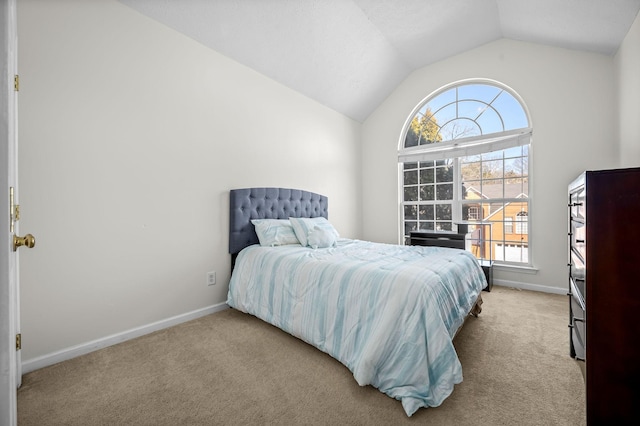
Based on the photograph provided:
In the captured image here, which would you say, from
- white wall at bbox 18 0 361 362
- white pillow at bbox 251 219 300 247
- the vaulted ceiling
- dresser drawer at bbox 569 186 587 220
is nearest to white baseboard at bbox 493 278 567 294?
dresser drawer at bbox 569 186 587 220

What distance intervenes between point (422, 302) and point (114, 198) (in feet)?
7.62

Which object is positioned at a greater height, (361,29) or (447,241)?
(361,29)

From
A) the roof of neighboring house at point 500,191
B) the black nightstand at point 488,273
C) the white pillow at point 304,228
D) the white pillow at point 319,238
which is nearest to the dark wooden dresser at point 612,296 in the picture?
the white pillow at point 319,238

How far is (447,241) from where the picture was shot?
3508 mm

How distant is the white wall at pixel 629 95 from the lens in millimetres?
2234

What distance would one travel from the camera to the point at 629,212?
3.49ft

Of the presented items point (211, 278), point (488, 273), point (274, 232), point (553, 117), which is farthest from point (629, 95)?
point (211, 278)

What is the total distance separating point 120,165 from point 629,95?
444 centimetres

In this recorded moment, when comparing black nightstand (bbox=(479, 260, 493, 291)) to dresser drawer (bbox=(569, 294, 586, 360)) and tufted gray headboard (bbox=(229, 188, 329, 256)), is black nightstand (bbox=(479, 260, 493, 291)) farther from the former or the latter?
tufted gray headboard (bbox=(229, 188, 329, 256))

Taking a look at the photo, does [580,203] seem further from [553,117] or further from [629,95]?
[553,117]

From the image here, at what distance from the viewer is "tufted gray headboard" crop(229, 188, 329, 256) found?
2822mm

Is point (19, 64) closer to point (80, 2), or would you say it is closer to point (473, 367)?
point (80, 2)

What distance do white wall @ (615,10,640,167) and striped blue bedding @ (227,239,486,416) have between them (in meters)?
1.72

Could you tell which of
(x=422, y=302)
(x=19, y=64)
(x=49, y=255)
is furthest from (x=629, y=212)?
(x=19, y=64)
